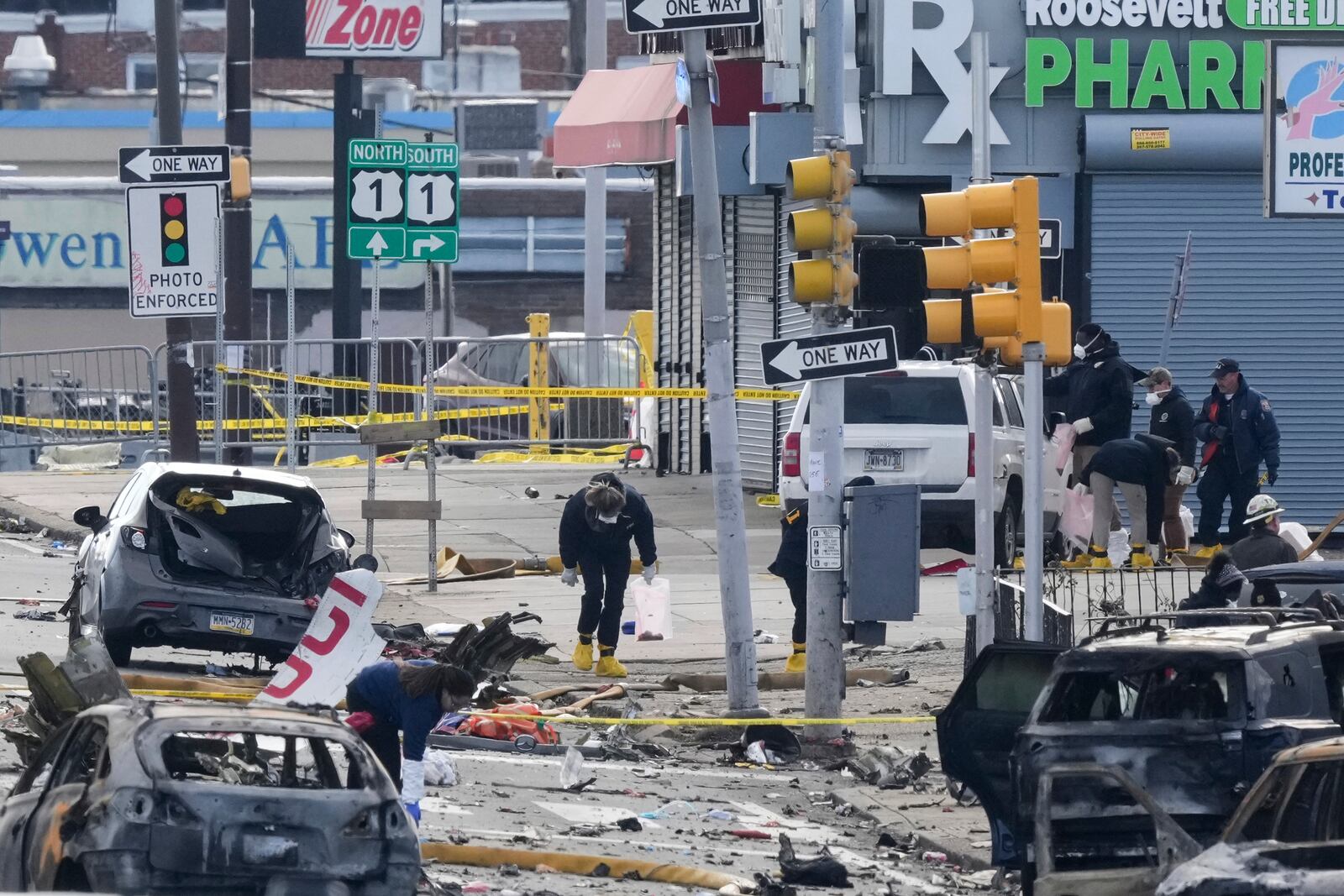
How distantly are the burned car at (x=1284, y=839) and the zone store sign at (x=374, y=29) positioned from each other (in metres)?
30.2

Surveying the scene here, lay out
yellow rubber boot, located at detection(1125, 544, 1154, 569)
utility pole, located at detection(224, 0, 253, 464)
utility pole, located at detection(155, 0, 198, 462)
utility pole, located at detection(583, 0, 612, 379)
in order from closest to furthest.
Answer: yellow rubber boot, located at detection(1125, 544, 1154, 569) < utility pole, located at detection(155, 0, 198, 462) < utility pole, located at detection(224, 0, 253, 464) < utility pole, located at detection(583, 0, 612, 379)

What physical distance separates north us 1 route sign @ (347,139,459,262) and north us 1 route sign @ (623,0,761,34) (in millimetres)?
5289

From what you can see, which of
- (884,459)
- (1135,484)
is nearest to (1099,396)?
(1135,484)

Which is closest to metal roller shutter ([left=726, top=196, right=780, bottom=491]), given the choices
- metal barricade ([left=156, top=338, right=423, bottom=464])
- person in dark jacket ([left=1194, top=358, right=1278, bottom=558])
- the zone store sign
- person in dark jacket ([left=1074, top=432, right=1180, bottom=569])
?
metal barricade ([left=156, top=338, right=423, bottom=464])

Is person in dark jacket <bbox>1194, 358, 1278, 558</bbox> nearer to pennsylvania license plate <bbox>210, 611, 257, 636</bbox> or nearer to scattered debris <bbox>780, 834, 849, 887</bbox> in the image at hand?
pennsylvania license plate <bbox>210, 611, 257, 636</bbox>

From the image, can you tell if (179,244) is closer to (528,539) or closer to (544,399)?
(528,539)

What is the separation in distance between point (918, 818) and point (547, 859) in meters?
2.38

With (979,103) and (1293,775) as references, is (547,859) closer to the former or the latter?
(1293,775)

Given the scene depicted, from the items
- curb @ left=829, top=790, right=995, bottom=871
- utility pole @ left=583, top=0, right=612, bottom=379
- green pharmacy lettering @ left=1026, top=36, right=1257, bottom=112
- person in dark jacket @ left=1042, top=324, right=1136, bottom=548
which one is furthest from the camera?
utility pole @ left=583, top=0, right=612, bottom=379

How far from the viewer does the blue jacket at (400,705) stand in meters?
10.4

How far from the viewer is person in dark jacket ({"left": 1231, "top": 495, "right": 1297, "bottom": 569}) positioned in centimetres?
1566

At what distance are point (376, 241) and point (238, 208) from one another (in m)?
8.45

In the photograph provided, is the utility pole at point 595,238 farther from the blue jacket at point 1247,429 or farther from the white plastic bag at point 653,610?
the white plastic bag at point 653,610

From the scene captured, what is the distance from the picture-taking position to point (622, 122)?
89.5 ft
